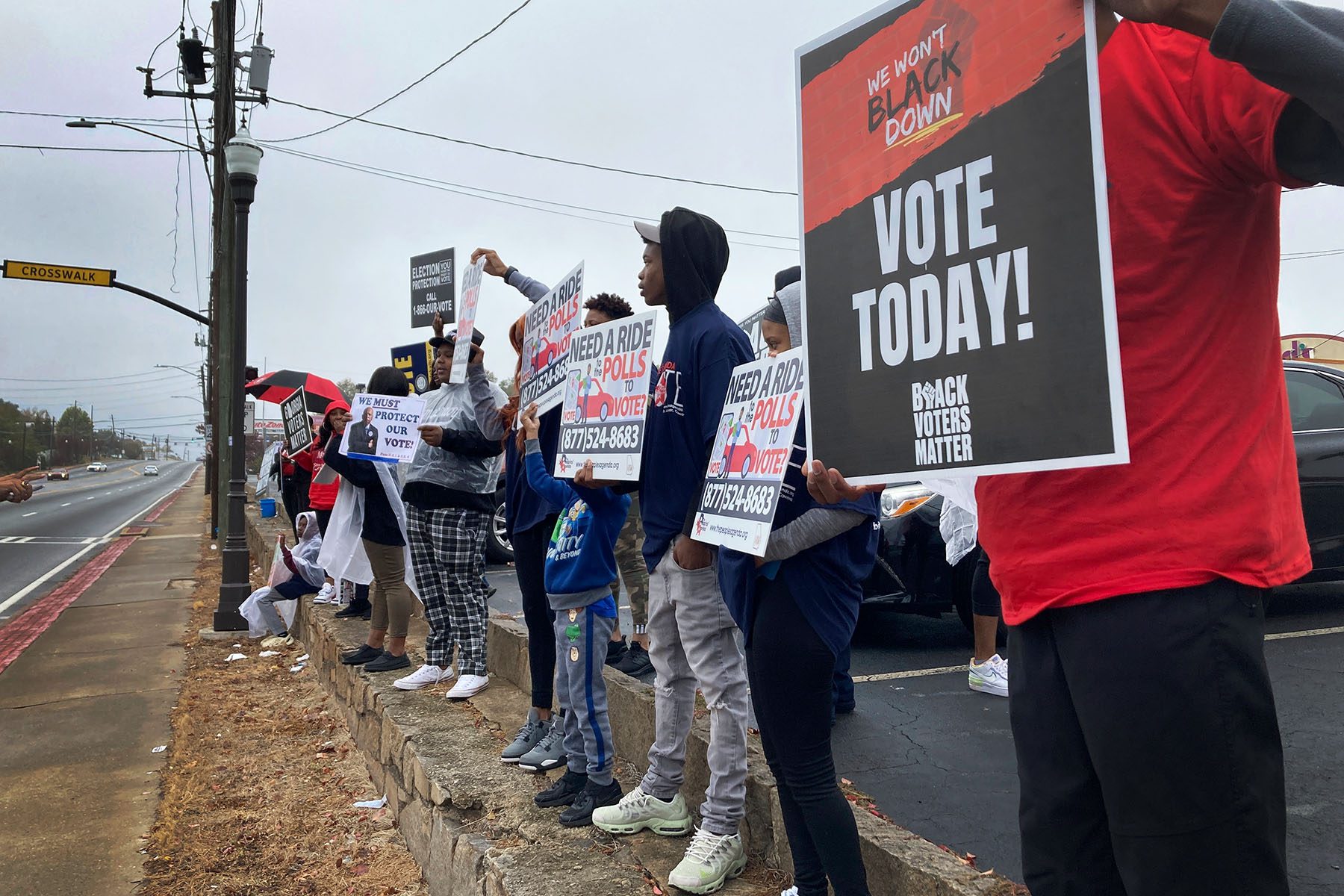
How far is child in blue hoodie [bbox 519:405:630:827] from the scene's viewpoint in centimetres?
333

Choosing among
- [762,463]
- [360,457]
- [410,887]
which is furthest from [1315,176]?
[360,457]

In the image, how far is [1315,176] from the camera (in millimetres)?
1124

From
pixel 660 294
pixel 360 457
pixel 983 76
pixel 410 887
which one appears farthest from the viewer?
pixel 360 457

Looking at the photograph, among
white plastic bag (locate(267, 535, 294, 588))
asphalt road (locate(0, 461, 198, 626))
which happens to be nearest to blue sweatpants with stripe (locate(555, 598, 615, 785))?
white plastic bag (locate(267, 535, 294, 588))

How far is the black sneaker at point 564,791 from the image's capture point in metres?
3.39

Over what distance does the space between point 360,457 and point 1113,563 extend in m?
4.86

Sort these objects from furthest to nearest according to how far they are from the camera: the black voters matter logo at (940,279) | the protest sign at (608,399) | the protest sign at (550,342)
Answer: the protest sign at (550,342), the protest sign at (608,399), the black voters matter logo at (940,279)

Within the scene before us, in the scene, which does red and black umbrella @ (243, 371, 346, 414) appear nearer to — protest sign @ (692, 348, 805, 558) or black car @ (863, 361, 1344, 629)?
black car @ (863, 361, 1344, 629)

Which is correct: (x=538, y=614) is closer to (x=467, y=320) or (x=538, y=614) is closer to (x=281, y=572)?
(x=467, y=320)

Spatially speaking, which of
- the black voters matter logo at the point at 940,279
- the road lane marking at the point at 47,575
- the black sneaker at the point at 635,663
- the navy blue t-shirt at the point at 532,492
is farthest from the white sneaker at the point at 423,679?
the road lane marking at the point at 47,575

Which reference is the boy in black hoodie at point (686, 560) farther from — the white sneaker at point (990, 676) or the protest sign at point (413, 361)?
the protest sign at point (413, 361)

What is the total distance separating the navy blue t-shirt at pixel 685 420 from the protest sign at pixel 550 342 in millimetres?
690

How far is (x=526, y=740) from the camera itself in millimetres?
3928

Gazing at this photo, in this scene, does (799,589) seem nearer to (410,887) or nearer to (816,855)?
(816,855)
